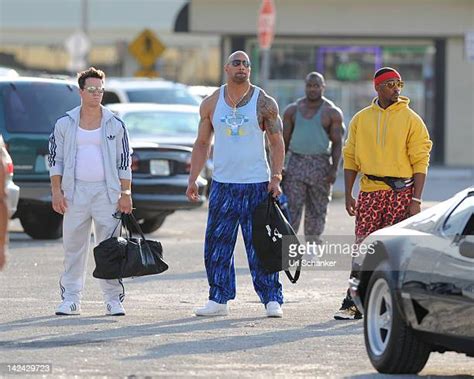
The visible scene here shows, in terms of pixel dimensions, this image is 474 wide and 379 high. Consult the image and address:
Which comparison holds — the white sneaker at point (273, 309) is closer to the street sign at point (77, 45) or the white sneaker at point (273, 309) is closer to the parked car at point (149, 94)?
the parked car at point (149, 94)

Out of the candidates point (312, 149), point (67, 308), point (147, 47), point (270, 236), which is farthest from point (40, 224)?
point (147, 47)

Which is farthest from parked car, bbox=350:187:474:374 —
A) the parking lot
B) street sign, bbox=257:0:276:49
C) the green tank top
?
street sign, bbox=257:0:276:49

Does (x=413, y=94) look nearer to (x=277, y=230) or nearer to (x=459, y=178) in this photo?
(x=459, y=178)

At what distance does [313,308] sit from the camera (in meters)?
12.7

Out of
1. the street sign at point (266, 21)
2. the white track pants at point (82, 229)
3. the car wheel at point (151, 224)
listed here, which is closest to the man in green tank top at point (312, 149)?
the car wheel at point (151, 224)

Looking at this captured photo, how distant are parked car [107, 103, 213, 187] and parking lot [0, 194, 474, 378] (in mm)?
7015

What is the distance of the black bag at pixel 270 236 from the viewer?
12047mm

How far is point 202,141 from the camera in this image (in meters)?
12.4

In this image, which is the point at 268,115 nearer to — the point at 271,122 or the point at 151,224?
the point at 271,122

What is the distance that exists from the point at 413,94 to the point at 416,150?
1078 inches

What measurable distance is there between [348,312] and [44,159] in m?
7.17

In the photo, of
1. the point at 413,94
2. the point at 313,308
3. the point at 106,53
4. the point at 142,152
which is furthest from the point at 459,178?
the point at 106,53

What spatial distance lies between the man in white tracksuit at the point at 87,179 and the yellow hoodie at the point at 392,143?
1.78 meters

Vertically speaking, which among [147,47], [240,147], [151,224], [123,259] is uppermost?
[240,147]
